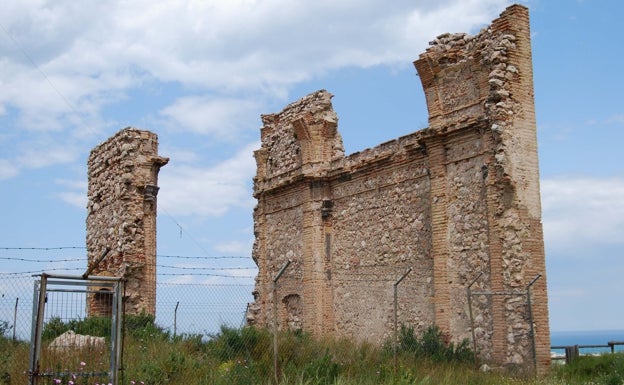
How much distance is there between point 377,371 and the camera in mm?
12016

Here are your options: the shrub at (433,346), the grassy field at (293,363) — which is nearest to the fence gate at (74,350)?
the grassy field at (293,363)

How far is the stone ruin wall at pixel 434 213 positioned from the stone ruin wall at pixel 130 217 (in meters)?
3.80

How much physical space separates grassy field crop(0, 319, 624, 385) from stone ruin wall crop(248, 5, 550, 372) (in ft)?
2.68

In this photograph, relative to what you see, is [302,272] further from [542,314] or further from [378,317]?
[542,314]

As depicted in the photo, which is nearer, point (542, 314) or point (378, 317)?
point (542, 314)

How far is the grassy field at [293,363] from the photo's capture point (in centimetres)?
1108

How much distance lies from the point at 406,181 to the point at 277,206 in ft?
19.0

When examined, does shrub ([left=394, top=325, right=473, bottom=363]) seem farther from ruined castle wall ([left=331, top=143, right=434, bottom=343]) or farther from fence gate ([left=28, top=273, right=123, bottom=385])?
fence gate ([left=28, top=273, right=123, bottom=385])

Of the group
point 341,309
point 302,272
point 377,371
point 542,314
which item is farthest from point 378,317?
point 377,371

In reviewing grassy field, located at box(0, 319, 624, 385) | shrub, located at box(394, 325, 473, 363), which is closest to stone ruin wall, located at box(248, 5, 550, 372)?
shrub, located at box(394, 325, 473, 363)

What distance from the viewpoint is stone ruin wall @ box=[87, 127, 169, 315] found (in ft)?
65.4

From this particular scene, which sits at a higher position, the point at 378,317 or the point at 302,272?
the point at 302,272

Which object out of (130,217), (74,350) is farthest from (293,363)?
(130,217)

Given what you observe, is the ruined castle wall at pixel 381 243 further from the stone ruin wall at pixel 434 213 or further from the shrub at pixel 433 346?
the shrub at pixel 433 346
